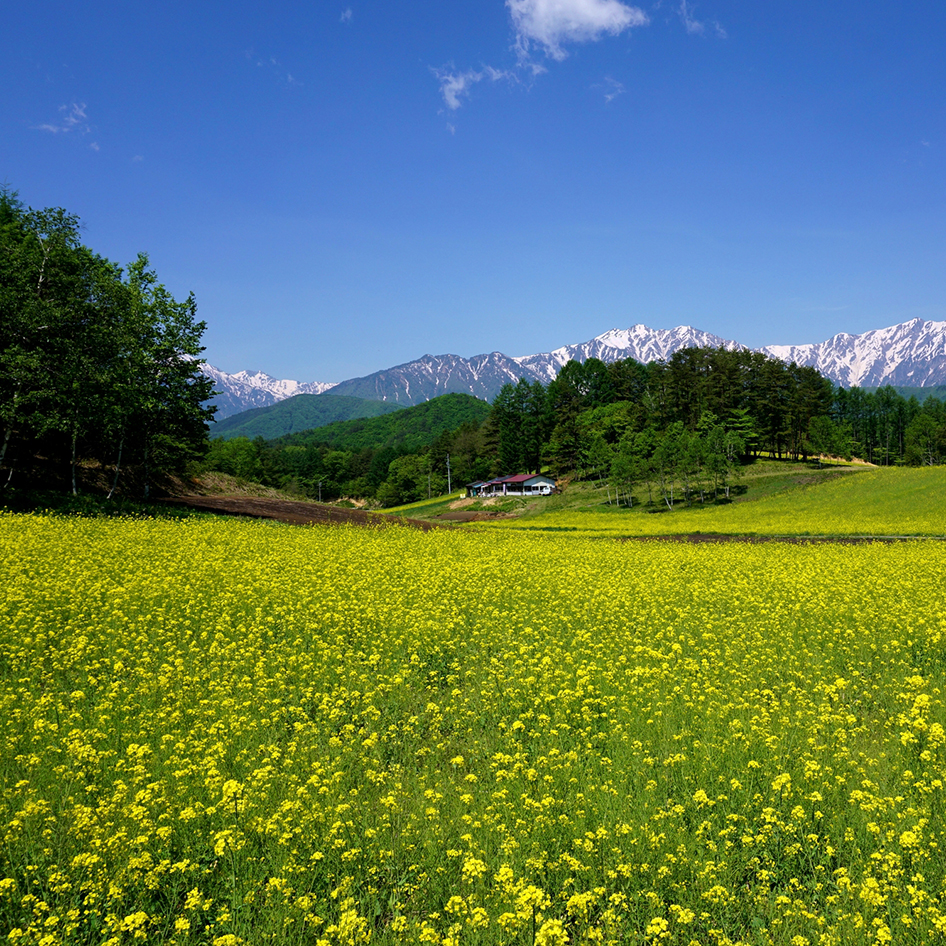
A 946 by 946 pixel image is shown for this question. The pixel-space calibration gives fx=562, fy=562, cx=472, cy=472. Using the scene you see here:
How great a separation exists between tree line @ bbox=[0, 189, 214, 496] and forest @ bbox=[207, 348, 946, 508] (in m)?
51.2

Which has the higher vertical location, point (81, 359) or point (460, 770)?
point (81, 359)

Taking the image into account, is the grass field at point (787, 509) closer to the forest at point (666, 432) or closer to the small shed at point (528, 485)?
the forest at point (666, 432)

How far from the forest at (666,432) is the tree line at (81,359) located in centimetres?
5123

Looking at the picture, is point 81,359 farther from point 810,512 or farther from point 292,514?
point 810,512

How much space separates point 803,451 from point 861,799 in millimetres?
108174

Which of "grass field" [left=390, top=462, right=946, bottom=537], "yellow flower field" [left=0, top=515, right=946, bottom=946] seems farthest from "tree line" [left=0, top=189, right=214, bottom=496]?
"grass field" [left=390, top=462, right=946, bottom=537]

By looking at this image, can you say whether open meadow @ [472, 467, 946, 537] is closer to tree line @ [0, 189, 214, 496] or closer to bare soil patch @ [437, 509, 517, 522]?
bare soil patch @ [437, 509, 517, 522]

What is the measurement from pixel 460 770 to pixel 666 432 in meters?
83.1

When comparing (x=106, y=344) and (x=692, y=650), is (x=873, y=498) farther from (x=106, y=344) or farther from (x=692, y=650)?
(x=106, y=344)

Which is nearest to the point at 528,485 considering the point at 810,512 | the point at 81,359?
the point at 810,512

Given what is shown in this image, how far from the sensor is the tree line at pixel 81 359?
27.6 metres

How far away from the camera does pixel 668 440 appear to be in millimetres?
73000

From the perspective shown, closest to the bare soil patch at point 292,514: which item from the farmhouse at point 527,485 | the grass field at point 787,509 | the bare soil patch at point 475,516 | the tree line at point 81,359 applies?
the tree line at point 81,359

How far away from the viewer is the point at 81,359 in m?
28.8
